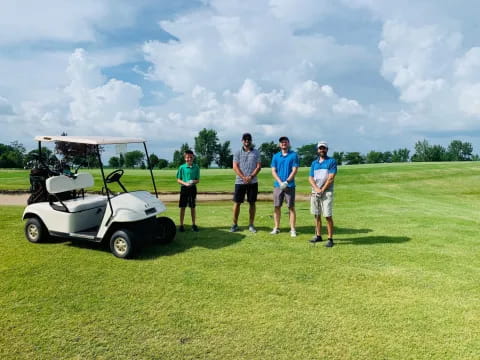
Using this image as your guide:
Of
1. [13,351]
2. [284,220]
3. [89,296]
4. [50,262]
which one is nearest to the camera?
[13,351]

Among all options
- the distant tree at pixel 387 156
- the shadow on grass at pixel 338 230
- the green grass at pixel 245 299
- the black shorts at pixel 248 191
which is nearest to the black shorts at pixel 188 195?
the green grass at pixel 245 299

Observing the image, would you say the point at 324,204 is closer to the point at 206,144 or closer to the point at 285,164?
the point at 285,164

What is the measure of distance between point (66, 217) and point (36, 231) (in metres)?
0.98

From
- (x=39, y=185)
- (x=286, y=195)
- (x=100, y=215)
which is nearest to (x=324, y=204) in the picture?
(x=286, y=195)

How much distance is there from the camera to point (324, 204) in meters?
7.12

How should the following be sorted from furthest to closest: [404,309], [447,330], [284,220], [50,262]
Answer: [284,220]
[50,262]
[404,309]
[447,330]

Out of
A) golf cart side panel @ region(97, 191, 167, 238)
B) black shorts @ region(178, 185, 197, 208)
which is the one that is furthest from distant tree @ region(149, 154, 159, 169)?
golf cart side panel @ region(97, 191, 167, 238)

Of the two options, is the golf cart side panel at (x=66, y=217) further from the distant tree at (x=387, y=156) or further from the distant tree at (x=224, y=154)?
the distant tree at (x=387, y=156)

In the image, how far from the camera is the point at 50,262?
6.07 m

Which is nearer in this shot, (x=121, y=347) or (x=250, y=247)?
(x=121, y=347)

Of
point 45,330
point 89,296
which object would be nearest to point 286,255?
point 89,296

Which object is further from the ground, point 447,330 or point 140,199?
point 140,199

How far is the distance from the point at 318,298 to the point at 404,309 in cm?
105

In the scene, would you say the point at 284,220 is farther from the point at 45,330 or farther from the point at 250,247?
the point at 45,330
